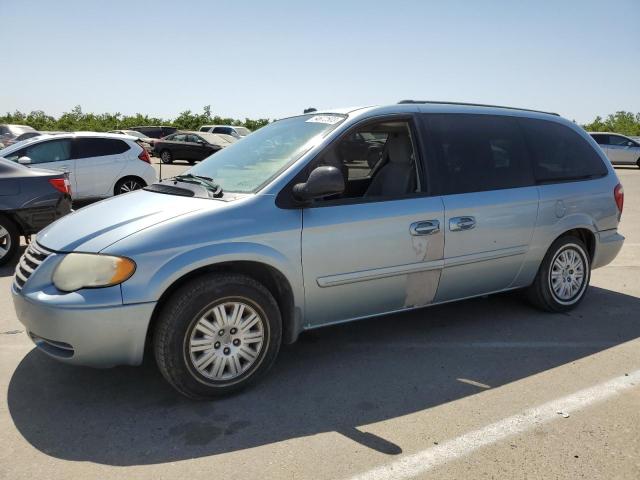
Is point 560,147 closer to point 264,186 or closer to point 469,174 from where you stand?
point 469,174

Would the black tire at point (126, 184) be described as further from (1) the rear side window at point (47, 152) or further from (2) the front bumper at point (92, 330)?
(2) the front bumper at point (92, 330)

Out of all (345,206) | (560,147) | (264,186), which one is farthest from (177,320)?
(560,147)

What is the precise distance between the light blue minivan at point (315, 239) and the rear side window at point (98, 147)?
691cm

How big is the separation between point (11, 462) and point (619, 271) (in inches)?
251

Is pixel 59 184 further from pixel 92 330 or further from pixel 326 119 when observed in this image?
pixel 92 330

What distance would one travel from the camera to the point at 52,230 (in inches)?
144

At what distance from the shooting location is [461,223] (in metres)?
4.16

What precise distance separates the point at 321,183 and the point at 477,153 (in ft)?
5.38

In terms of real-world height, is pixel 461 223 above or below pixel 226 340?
above

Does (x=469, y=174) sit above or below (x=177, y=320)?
above

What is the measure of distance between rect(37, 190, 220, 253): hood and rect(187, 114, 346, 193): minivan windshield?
1.27ft

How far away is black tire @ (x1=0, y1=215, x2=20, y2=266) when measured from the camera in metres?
6.71

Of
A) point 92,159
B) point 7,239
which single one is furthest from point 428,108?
point 92,159

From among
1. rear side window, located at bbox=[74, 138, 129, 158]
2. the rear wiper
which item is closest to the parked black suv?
rear side window, located at bbox=[74, 138, 129, 158]
